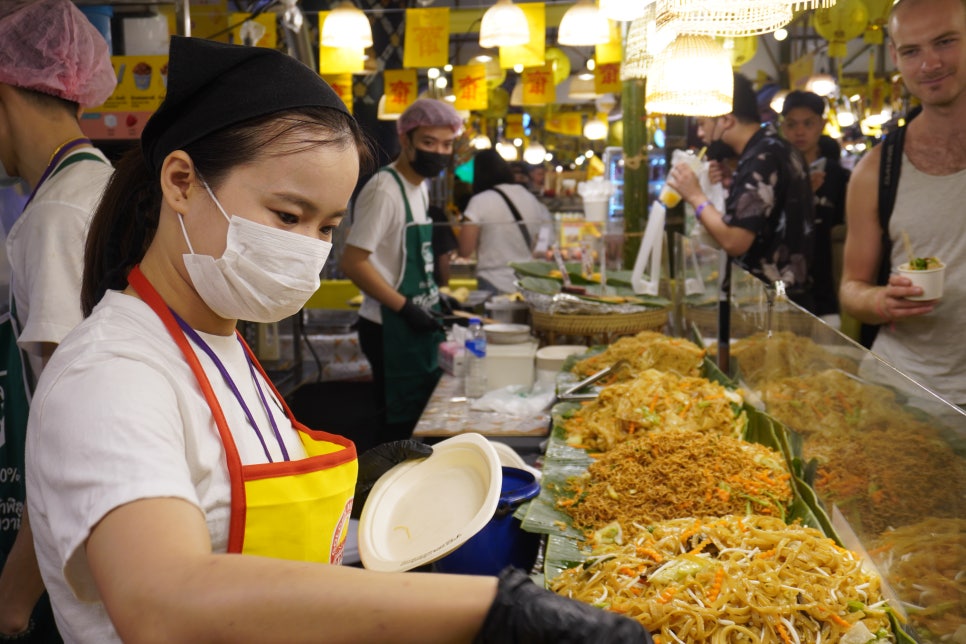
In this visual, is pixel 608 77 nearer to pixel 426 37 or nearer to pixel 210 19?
pixel 426 37

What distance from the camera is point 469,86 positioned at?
1095cm

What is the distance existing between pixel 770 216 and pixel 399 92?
7.33 m

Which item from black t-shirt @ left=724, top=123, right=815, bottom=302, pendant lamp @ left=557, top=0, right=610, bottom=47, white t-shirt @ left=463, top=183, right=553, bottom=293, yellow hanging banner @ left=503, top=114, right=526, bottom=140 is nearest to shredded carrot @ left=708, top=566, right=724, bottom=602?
black t-shirt @ left=724, top=123, right=815, bottom=302

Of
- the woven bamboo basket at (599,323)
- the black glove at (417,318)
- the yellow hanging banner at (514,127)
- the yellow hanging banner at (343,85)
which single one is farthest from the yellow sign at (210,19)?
the yellow hanging banner at (514,127)

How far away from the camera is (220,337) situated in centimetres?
155

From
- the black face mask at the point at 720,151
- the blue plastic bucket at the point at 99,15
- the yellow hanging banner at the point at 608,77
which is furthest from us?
the yellow hanging banner at the point at 608,77

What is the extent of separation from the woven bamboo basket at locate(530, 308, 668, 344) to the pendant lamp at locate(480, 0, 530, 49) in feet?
11.2

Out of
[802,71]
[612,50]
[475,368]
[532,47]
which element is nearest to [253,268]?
[475,368]

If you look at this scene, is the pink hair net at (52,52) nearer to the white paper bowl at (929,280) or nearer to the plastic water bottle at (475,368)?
the plastic water bottle at (475,368)

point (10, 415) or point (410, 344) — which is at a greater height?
point (10, 415)

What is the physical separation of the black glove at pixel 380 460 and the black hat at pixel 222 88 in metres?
1.07

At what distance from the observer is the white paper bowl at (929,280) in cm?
277

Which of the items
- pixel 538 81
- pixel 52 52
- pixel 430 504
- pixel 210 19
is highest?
pixel 538 81

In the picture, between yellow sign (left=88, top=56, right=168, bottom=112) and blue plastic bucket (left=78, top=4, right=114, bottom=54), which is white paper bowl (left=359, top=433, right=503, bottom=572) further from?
yellow sign (left=88, top=56, right=168, bottom=112)
